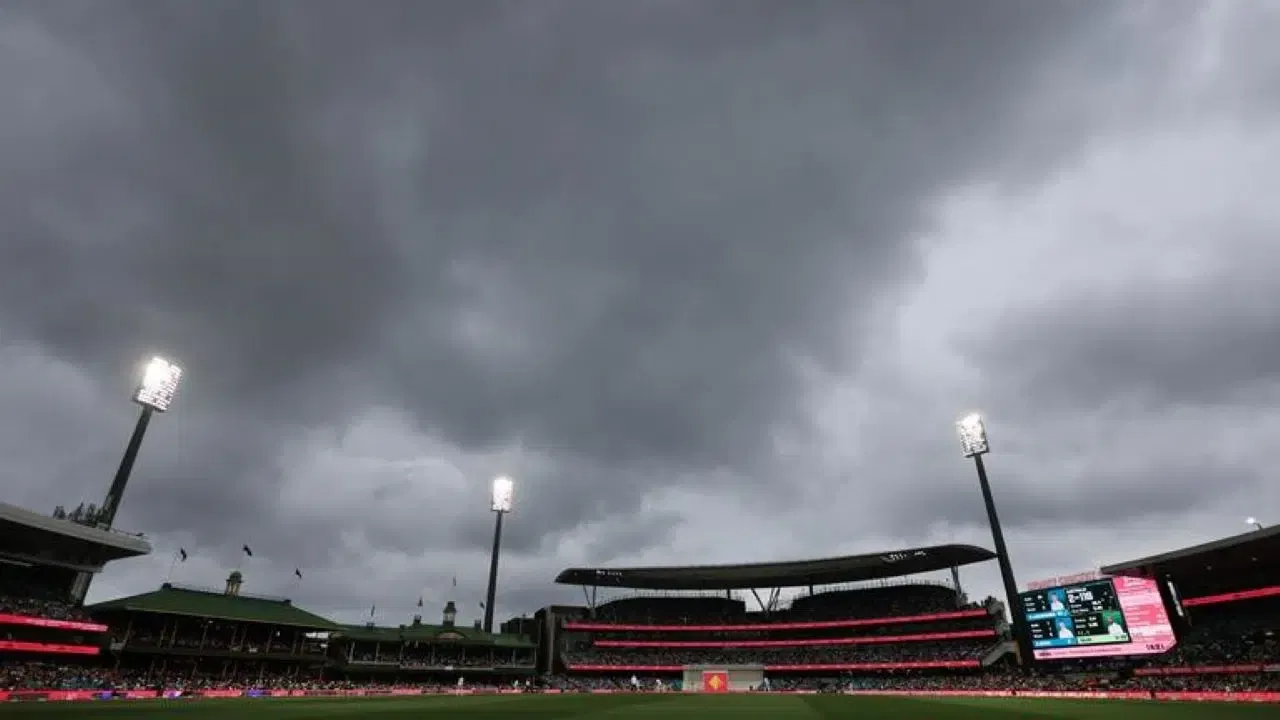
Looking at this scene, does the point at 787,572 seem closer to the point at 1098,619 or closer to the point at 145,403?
the point at 1098,619

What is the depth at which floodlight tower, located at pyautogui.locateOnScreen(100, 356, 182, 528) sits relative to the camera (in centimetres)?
7212

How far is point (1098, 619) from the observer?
202 ft

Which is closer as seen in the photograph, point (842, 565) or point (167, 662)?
point (167, 662)

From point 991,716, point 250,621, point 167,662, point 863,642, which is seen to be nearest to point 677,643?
point 863,642

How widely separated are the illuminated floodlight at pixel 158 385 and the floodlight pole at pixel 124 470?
1.02 metres

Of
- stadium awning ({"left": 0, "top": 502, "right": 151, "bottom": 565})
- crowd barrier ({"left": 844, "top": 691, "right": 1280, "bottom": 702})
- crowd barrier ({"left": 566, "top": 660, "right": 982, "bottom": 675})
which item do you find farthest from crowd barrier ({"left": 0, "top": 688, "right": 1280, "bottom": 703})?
stadium awning ({"left": 0, "top": 502, "right": 151, "bottom": 565})

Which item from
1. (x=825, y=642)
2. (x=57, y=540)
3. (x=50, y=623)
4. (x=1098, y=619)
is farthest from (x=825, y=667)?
(x=57, y=540)

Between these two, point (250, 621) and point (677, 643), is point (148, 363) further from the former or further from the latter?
point (677, 643)

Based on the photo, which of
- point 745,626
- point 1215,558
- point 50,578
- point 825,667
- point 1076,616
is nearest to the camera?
point 1215,558

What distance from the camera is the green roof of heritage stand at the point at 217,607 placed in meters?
67.6

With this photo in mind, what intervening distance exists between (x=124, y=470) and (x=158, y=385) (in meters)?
10.4

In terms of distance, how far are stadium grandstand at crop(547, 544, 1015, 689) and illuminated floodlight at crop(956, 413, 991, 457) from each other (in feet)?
42.5

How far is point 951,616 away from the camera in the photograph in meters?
87.6

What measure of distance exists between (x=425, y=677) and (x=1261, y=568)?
314 ft
